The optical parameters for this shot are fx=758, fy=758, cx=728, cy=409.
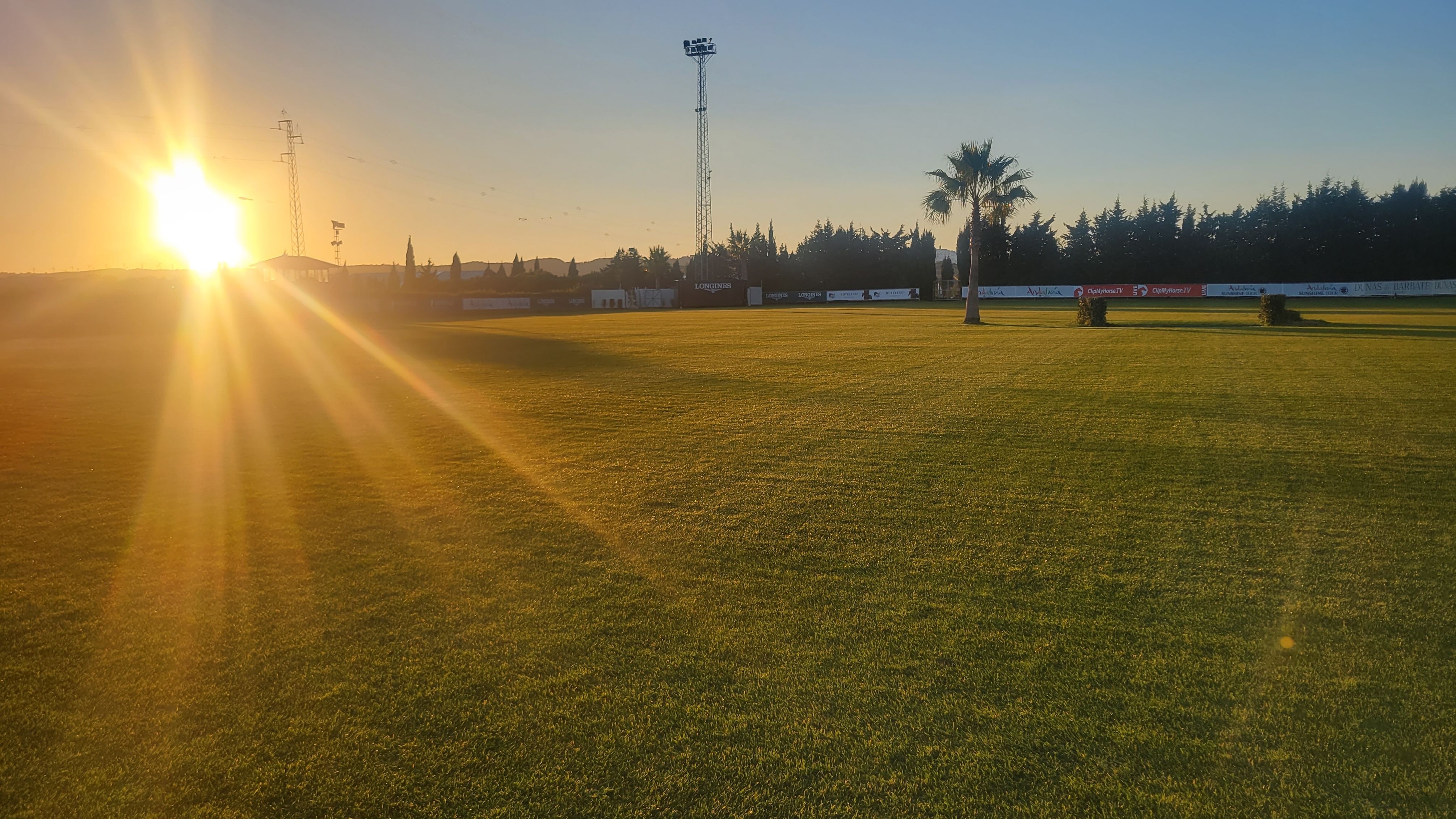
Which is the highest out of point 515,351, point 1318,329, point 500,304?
point 500,304

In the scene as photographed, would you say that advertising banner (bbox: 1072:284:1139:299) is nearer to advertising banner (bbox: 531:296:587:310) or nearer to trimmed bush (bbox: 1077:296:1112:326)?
trimmed bush (bbox: 1077:296:1112:326)

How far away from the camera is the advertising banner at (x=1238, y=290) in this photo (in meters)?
52.5

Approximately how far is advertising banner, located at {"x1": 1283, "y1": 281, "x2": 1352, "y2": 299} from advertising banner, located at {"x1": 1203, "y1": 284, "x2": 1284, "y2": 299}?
781mm

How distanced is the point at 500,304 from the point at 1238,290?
54.4 meters

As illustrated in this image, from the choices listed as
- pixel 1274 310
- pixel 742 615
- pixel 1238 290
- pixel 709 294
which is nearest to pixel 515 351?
pixel 742 615

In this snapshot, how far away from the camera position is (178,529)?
5.80 meters

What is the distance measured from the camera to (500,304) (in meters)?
59.3

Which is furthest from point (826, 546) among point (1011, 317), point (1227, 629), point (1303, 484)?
point (1011, 317)

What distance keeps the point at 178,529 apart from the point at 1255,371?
1576 centimetres

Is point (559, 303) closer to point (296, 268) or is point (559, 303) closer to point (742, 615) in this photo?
point (296, 268)

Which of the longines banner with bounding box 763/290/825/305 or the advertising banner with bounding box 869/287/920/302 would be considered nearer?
the advertising banner with bounding box 869/287/920/302

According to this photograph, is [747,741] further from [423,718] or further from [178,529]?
[178,529]

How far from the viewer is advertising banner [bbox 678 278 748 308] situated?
221ft

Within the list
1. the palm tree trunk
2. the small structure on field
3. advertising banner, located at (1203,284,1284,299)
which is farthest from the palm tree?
the small structure on field
